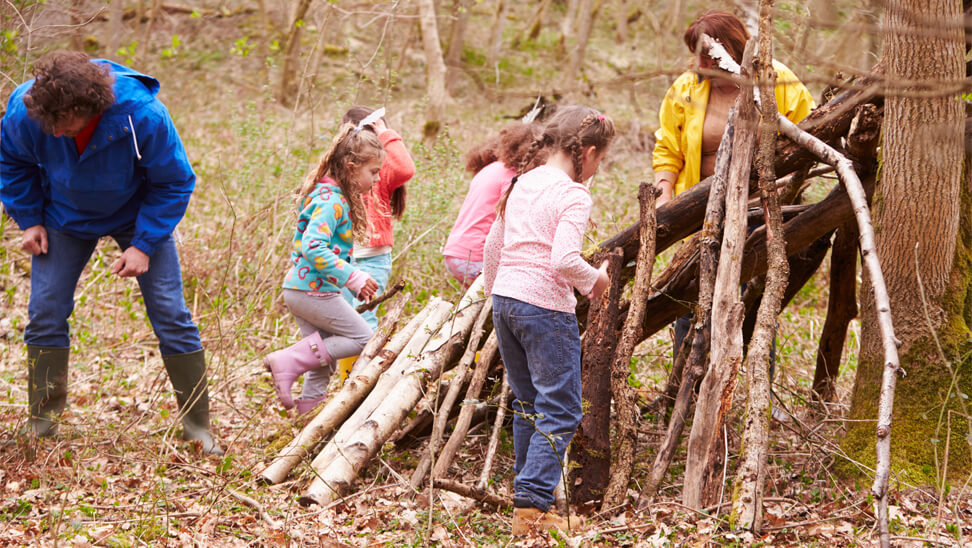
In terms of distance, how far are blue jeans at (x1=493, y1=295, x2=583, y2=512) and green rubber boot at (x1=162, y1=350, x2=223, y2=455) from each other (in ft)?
6.41

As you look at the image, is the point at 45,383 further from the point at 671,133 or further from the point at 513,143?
the point at 671,133

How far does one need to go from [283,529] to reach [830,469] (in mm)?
2431

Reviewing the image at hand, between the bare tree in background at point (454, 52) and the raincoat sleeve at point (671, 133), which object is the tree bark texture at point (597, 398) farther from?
the bare tree in background at point (454, 52)

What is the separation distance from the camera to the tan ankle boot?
3.28 metres

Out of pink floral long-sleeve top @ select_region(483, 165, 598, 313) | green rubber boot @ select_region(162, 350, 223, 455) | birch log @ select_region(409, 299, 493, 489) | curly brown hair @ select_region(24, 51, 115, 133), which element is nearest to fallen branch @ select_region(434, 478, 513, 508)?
birch log @ select_region(409, 299, 493, 489)

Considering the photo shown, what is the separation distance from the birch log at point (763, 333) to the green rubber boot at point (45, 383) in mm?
3368

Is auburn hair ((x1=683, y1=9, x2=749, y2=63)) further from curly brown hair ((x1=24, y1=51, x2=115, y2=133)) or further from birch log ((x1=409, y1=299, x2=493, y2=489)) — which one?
curly brown hair ((x1=24, y1=51, x2=115, y2=133))

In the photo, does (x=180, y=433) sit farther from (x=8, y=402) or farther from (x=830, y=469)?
(x=830, y=469)

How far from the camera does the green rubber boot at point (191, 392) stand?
4.36m

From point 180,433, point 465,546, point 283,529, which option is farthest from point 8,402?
point 465,546

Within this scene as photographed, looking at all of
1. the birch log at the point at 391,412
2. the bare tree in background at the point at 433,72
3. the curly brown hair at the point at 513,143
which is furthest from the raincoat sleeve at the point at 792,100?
the bare tree in background at the point at 433,72

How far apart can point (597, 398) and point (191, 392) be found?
2.29 meters

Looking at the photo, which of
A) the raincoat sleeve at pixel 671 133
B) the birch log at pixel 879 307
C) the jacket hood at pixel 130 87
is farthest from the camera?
the raincoat sleeve at pixel 671 133

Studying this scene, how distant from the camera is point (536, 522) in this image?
10.8ft
